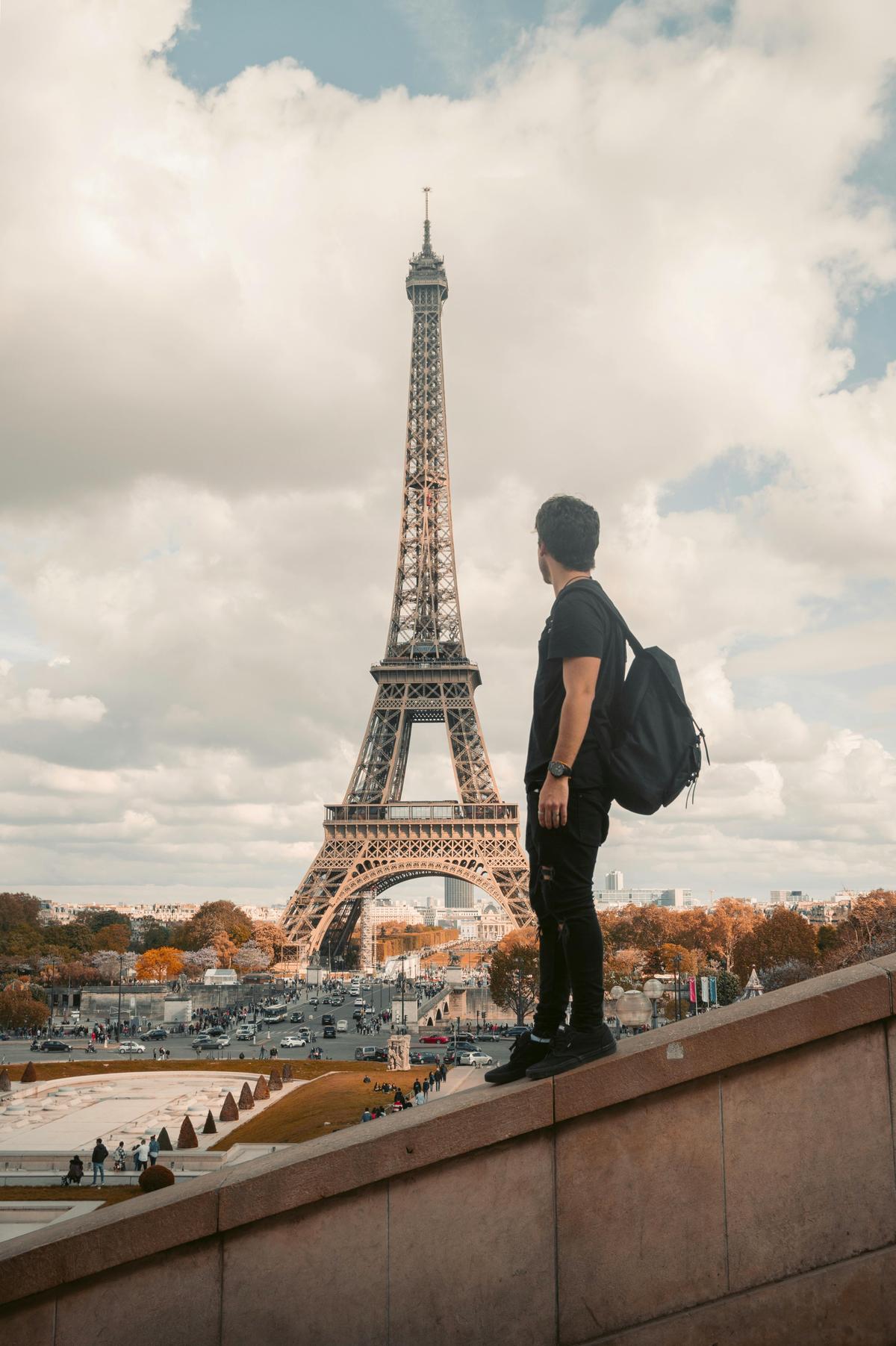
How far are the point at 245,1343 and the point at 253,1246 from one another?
47 cm

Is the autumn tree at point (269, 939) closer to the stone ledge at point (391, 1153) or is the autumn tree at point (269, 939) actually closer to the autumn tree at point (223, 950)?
the autumn tree at point (223, 950)

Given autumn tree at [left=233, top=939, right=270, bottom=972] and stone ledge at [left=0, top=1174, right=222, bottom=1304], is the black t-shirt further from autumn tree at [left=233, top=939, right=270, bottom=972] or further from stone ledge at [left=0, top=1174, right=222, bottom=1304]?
autumn tree at [left=233, top=939, right=270, bottom=972]

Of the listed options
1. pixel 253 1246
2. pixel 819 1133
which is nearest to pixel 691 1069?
pixel 819 1133

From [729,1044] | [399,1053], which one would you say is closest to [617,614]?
[729,1044]

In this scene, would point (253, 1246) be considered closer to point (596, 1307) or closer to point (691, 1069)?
point (596, 1307)

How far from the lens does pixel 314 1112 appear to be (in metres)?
36.0

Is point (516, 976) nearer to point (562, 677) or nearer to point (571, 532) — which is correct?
point (571, 532)

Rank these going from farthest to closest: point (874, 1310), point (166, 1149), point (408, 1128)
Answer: point (166, 1149), point (408, 1128), point (874, 1310)

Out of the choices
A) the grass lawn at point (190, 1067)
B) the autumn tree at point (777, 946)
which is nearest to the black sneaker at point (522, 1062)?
the grass lawn at point (190, 1067)

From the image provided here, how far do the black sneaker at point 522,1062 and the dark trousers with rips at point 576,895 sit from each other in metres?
0.32

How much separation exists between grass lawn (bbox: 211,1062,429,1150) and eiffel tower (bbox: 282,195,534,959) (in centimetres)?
3350

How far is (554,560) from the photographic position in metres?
6.89

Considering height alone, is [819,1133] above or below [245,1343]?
above

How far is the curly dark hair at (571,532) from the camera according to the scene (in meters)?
6.79
